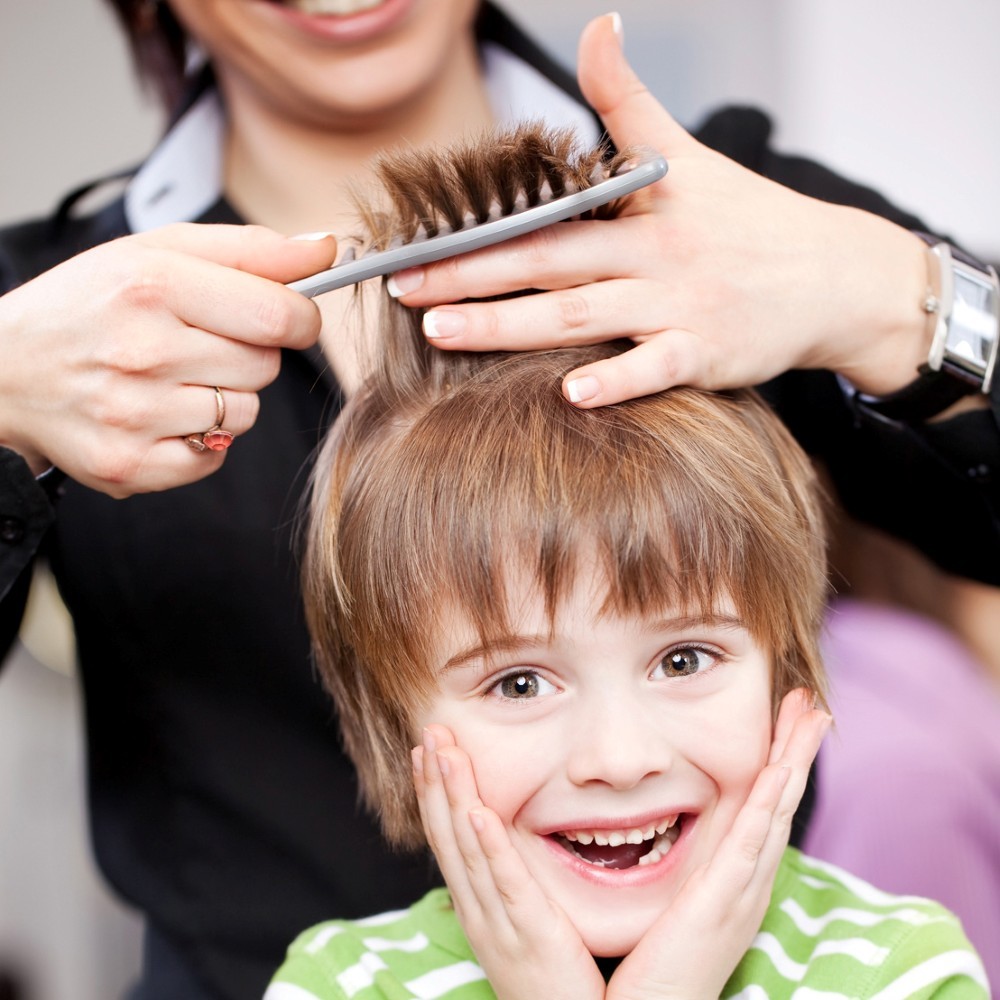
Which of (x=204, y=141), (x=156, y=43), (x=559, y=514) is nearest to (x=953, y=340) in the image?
(x=559, y=514)

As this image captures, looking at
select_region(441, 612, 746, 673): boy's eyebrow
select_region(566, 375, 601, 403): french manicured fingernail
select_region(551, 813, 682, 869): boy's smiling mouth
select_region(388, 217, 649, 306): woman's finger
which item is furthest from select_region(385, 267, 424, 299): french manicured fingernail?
select_region(551, 813, 682, 869): boy's smiling mouth

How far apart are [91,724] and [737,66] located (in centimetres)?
159

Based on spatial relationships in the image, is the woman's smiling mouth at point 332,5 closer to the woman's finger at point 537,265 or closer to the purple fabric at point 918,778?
the woman's finger at point 537,265

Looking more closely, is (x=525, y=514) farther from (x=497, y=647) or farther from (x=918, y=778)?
(x=918, y=778)

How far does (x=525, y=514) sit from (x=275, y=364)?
19cm

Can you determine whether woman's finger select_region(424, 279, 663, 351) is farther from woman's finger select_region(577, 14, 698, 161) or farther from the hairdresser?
woman's finger select_region(577, 14, 698, 161)

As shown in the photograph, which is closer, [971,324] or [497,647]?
[497,647]

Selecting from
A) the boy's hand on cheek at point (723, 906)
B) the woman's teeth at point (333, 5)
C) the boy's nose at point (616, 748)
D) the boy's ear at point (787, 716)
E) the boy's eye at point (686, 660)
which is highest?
the woman's teeth at point (333, 5)

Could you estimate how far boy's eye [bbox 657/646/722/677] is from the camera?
726 millimetres

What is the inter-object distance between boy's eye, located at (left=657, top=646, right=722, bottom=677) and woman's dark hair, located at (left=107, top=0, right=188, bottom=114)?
0.89 meters

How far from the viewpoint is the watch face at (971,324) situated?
0.85 m

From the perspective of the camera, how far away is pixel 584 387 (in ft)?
2.35

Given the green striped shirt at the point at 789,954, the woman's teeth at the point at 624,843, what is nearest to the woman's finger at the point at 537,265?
the woman's teeth at the point at 624,843

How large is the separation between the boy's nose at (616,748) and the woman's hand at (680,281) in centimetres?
19
